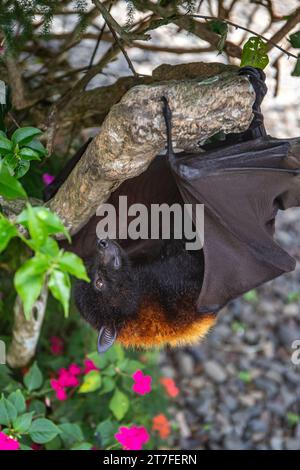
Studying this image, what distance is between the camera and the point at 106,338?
292 cm

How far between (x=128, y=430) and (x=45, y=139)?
126 centimetres

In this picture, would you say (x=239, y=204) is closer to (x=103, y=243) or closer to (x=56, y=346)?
(x=103, y=243)

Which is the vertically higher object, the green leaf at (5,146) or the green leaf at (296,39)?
the green leaf at (296,39)

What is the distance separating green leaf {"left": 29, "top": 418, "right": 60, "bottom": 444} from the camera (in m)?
2.53

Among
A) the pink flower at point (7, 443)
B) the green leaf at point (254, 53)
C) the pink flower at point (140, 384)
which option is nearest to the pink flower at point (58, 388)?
the pink flower at point (140, 384)

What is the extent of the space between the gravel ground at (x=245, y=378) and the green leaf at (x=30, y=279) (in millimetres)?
3771

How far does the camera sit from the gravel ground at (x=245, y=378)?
4.82 m

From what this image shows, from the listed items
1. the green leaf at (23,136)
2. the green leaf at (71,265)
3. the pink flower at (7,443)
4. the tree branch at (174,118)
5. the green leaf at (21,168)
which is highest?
the tree branch at (174,118)

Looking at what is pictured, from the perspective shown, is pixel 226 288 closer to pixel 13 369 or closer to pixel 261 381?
pixel 13 369

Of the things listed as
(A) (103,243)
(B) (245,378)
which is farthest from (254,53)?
(B) (245,378)

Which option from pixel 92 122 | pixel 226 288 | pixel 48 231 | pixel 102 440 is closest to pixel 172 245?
pixel 226 288

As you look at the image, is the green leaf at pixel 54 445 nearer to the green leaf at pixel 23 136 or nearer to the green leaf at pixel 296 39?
the green leaf at pixel 23 136

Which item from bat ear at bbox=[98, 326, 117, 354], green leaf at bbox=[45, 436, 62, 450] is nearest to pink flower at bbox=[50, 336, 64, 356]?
green leaf at bbox=[45, 436, 62, 450]

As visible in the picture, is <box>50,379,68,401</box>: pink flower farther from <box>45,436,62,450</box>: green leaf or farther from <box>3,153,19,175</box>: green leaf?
<box>3,153,19,175</box>: green leaf
